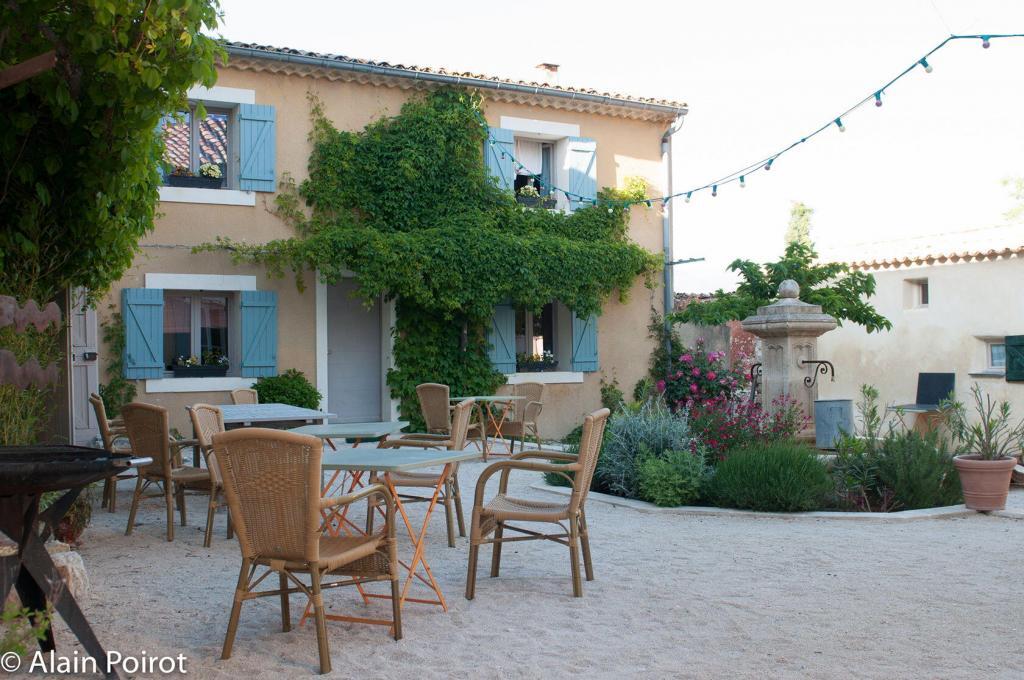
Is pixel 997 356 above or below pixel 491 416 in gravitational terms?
above

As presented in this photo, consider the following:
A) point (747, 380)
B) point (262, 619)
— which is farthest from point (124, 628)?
point (747, 380)

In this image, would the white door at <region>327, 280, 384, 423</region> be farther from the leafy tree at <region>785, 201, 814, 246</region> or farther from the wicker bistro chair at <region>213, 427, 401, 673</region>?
the leafy tree at <region>785, 201, 814, 246</region>

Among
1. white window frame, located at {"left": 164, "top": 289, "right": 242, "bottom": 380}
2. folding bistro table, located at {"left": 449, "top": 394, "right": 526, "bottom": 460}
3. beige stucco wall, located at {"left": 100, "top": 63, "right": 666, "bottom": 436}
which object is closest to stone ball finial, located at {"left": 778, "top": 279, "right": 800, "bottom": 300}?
folding bistro table, located at {"left": 449, "top": 394, "right": 526, "bottom": 460}

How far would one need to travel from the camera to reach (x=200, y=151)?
10539mm

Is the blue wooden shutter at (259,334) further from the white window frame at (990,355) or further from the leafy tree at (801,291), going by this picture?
the white window frame at (990,355)

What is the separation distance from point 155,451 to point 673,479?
3.40 meters

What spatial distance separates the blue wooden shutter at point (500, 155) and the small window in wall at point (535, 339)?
1.79 metres

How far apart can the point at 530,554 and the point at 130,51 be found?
3099 millimetres

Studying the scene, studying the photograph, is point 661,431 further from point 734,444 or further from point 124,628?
point 124,628

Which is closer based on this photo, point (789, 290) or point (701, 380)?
point (789, 290)

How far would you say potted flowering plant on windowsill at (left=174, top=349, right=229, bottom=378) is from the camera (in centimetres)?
1023

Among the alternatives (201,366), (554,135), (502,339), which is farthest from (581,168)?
(201,366)

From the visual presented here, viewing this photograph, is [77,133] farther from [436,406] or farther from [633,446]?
[633,446]

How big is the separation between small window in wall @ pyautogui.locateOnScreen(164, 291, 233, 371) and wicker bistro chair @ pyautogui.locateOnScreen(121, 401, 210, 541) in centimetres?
502
